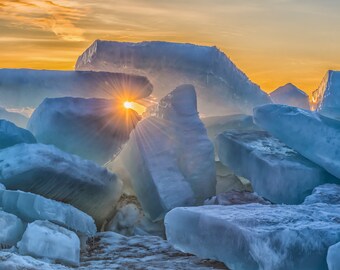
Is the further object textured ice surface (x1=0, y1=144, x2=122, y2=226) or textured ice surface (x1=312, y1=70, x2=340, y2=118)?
textured ice surface (x1=312, y1=70, x2=340, y2=118)

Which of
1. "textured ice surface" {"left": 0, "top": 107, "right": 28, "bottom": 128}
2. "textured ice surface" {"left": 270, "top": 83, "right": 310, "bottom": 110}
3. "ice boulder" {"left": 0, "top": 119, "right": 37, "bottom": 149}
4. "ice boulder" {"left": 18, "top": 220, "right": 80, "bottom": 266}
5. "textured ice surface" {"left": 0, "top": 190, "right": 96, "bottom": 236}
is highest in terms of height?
"textured ice surface" {"left": 270, "top": 83, "right": 310, "bottom": 110}

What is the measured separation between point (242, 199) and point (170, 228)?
0.72 metres

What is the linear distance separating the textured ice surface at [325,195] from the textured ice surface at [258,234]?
380 millimetres

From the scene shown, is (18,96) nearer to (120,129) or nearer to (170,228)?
(120,129)

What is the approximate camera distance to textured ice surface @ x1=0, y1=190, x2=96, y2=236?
122 inches

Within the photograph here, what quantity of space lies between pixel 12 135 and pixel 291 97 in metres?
3.25

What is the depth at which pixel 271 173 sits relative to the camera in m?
3.96

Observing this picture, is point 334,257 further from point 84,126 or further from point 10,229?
point 84,126

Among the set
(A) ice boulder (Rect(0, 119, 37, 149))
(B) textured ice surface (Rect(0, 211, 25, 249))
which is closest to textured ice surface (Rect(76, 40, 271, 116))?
(A) ice boulder (Rect(0, 119, 37, 149))

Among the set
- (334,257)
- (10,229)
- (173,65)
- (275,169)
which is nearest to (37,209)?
(10,229)

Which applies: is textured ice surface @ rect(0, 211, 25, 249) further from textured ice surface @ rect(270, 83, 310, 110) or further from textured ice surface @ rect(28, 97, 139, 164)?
textured ice surface @ rect(270, 83, 310, 110)

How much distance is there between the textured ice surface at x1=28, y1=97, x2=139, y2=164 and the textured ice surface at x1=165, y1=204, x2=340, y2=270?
4.29ft

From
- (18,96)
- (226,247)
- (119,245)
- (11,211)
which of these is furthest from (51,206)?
(18,96)

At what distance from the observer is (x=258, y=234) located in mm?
2627
